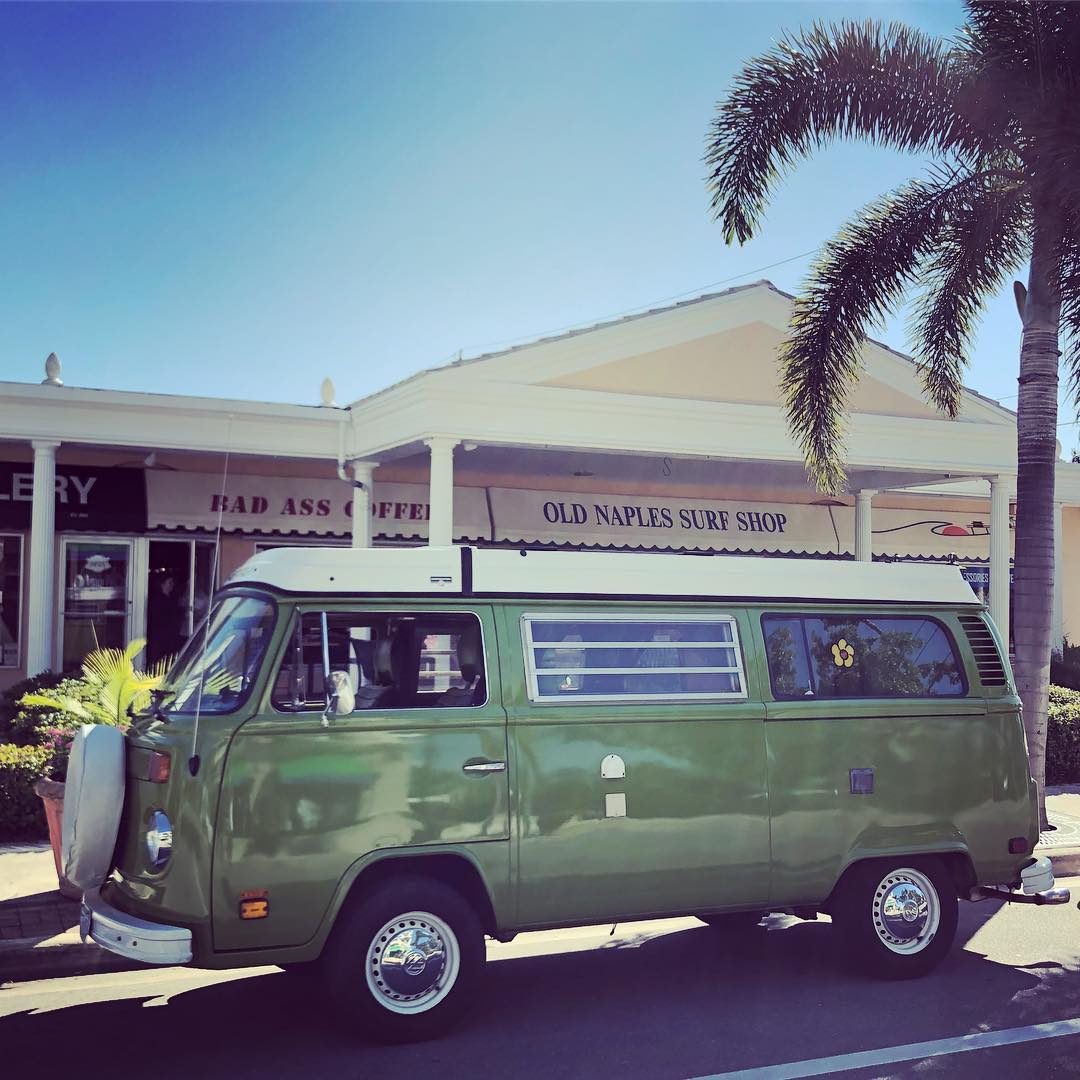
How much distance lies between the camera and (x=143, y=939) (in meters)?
5.07

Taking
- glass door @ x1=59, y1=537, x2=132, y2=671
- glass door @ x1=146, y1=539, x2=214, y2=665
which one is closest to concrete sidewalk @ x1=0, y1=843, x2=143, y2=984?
glass door @ x1=59, y1=537, x2=132, y2=671

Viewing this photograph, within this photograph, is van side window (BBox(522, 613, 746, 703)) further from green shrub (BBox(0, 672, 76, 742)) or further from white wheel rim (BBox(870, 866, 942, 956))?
green shrub (BBox(0, 672, 76, 742))

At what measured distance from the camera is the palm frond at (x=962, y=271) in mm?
11438

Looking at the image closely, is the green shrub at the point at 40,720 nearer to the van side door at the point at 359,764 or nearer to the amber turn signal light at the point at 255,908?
the van side door at the point at 359,764

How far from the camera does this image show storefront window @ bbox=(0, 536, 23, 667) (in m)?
16.8

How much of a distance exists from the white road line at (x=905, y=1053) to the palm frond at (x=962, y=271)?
803 centimetres

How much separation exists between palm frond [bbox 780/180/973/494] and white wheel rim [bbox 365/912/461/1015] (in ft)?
25.1

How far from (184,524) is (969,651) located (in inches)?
501

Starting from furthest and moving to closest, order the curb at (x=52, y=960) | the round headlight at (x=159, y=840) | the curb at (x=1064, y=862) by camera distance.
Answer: the curb at (x=1064, y=862) < the curb at (x=52, y=960) < the round headlight at (x=159, y=840)

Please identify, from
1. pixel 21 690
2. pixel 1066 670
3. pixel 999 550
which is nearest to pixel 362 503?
pixel 21 690

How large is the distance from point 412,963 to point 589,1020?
1.04 m

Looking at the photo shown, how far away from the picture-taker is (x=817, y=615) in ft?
22.3

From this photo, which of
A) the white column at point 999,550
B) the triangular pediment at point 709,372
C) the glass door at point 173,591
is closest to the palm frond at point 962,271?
the triangular pediment at point 709,372

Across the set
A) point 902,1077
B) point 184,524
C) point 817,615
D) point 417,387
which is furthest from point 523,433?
point 902,1077
